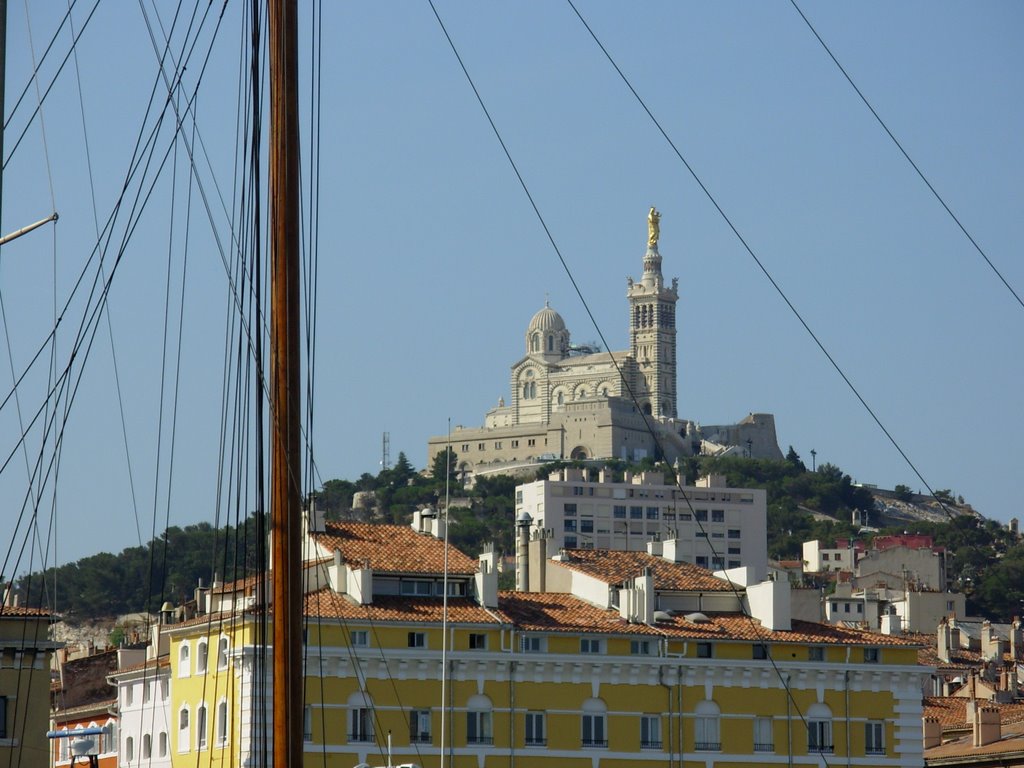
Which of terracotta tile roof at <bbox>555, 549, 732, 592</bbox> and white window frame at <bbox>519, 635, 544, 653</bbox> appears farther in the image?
terracotta tile roof at <bbox>555, 549, 732, 592</bbox>

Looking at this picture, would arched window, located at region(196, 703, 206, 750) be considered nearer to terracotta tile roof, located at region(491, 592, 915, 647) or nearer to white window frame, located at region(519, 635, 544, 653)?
terracotta tile roof, located at region(491, 592, 915, 647)

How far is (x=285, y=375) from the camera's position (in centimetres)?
2141

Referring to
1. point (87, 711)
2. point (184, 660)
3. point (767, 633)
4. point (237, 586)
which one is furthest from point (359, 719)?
point (87, 711)

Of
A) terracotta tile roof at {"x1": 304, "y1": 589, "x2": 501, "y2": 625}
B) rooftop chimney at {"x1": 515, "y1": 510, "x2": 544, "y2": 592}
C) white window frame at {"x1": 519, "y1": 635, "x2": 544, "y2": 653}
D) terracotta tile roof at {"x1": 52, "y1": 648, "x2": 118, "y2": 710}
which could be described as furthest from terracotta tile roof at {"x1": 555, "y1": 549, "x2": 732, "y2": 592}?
terracotta tile roof at {"x1": 52, "y1": 648, "x2": 118, "y2": 710}

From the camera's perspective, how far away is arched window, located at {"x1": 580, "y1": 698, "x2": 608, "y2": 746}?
57.8 m

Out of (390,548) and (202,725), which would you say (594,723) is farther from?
(202,725)

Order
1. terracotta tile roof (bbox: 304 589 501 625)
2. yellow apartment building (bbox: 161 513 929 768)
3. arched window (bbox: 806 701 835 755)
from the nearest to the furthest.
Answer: yellow apartment building (bbox: 161 513 929 768) < terracotta tile roof (bbox: 304 589 501 625) < arched window (bbox: 806 701 835 755)

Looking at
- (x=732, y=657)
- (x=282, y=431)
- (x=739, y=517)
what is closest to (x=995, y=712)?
(x=732, y=657)

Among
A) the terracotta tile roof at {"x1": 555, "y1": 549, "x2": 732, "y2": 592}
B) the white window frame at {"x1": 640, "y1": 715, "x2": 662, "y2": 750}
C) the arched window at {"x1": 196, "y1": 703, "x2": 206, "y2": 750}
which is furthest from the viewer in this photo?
the terracotta tile roof at {"x1": 555, "y1": 549, "x2": 732, "y2": 592}

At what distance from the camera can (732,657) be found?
5966 cm

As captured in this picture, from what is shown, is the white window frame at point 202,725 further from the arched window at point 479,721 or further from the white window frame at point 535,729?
the white window frame at point 535,729

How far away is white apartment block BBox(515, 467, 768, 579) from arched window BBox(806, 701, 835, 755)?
12430 cm

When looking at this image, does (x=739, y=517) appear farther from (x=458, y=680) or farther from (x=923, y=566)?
(x=458, y=680)

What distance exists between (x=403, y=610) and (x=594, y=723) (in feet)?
19.1
